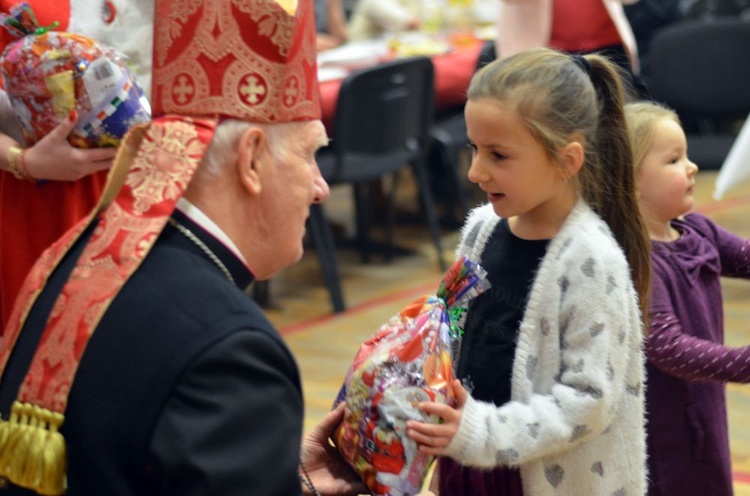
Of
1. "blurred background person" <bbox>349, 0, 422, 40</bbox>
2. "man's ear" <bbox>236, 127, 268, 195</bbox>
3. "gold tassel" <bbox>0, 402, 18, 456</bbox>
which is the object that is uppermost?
"man's ear" <bbox>236, 127, 268, 195</bbox>

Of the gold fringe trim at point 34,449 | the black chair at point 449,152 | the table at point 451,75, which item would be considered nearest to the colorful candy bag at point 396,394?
the gold fringe trim at point 34,449

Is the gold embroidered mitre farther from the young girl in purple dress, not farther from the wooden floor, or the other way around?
the wooden floor

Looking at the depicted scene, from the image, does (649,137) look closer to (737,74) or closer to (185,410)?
(185,410)

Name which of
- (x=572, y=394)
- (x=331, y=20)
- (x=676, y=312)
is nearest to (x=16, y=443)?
(x=572, y=394)

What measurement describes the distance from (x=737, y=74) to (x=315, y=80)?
4287 mm

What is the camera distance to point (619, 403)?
5.71 ft

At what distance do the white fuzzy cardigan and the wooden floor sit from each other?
1457mm

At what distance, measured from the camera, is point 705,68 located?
213 inches

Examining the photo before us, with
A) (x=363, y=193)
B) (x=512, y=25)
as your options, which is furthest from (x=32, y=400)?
(x=363, y=193)

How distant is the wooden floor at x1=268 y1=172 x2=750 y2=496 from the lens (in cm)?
383

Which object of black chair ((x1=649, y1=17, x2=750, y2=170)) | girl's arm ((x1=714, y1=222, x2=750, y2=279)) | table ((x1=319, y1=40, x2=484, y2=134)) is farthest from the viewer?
table ((x1=319, y1=40, x2=484, y2=134))

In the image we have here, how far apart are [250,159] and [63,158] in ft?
2.62

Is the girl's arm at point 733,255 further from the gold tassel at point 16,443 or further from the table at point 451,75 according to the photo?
the table at point 451,75

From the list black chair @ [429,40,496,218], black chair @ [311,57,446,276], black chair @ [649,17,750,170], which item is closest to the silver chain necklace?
black chair @ [311,57,446,276]
